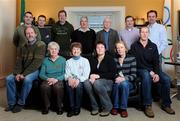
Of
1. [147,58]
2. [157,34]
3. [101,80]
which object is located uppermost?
[157,34]

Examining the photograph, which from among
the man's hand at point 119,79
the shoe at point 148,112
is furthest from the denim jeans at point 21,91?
the shoe at point 148,112

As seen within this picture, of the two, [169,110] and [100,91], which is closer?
[100,91]

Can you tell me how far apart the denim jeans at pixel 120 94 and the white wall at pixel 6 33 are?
3070 millimetres

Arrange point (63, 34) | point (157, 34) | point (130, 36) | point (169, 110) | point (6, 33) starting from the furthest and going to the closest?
1. point (6, 33)
2. point (63, 34)
3. point (157, 34)
4. point (130, 36)
5. point (169, 110)

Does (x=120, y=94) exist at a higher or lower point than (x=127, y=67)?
lower

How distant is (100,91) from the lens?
12.7ft

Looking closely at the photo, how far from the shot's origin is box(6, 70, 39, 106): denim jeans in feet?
13.1

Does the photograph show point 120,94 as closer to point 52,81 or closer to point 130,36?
point 52,81

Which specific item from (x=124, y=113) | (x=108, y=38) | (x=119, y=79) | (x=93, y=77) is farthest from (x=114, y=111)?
(x=108, y=38)

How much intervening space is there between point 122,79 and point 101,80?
302 millimetres

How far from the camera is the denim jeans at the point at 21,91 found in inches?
157

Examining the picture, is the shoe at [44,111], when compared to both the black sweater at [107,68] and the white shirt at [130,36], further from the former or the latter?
the white shirt at [130,36]

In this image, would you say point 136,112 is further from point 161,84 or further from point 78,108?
point 78,108

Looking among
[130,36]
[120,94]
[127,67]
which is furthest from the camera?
[130,36]
